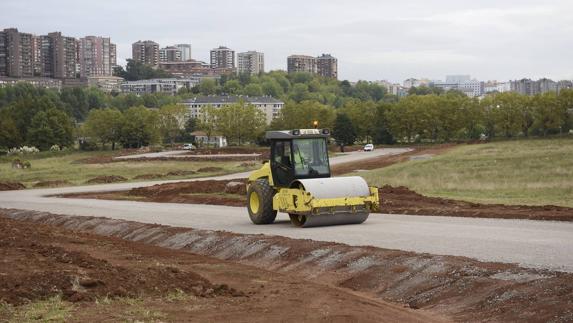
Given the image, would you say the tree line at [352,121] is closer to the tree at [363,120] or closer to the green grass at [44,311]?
the tree at [363,120]

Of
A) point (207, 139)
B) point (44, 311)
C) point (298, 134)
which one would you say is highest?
point (298, 134)

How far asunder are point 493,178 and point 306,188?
26185mm

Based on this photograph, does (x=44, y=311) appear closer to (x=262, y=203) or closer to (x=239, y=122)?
(x=262, y=203)

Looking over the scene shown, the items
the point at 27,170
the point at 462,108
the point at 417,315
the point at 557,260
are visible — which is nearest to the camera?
the point at 417,315

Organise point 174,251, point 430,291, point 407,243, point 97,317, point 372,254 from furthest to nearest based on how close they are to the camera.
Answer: point 174,251, point 407,243, point 372,254, point 430,291, point 97,317

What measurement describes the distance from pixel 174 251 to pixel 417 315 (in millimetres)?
10024

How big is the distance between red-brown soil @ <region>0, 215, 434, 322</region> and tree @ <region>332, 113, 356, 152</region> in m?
121

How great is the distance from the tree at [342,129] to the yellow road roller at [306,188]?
369ft

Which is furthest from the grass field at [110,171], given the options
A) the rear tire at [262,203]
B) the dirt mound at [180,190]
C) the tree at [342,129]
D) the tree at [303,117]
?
the tree at [342,129]

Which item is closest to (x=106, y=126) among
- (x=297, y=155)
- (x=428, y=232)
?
(x=297, y=155)

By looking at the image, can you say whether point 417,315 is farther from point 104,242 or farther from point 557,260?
point 104,242

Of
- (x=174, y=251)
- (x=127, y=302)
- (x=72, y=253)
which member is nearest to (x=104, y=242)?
(x=174, y=251)

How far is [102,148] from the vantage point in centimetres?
14988

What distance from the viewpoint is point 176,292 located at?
13.4m
